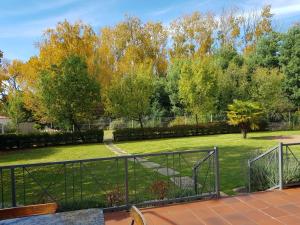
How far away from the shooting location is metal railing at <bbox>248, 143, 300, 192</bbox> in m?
5.55

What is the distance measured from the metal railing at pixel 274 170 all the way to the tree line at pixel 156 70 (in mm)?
13894

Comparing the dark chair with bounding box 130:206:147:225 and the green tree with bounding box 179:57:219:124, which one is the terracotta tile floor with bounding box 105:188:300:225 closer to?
the dark chair with bounding box 130:206:147:225

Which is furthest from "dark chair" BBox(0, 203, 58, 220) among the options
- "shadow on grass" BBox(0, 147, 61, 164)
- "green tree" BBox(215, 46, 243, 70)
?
"green tree" BBox(215, 46, 243, 70)

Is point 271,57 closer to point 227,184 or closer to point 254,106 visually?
point 254,106

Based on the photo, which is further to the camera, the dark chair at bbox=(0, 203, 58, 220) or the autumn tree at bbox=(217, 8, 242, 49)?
the autumn tree at bbox=(217, 8, 242, 49)

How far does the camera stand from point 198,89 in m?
21.7

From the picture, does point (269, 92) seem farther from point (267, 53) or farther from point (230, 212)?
point (230, 212)

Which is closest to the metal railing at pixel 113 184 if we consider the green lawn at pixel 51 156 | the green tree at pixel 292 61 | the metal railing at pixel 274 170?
the metal railing at pixel 274 170

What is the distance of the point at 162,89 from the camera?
92.9ft

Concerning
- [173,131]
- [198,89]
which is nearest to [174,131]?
[173,131]

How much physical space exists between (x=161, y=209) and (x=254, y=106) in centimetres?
1425

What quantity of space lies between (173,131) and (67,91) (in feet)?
25.3

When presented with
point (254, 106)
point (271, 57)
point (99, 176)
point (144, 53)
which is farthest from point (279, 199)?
point (144, 53)

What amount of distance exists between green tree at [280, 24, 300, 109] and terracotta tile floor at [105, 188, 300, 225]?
23.5 m
